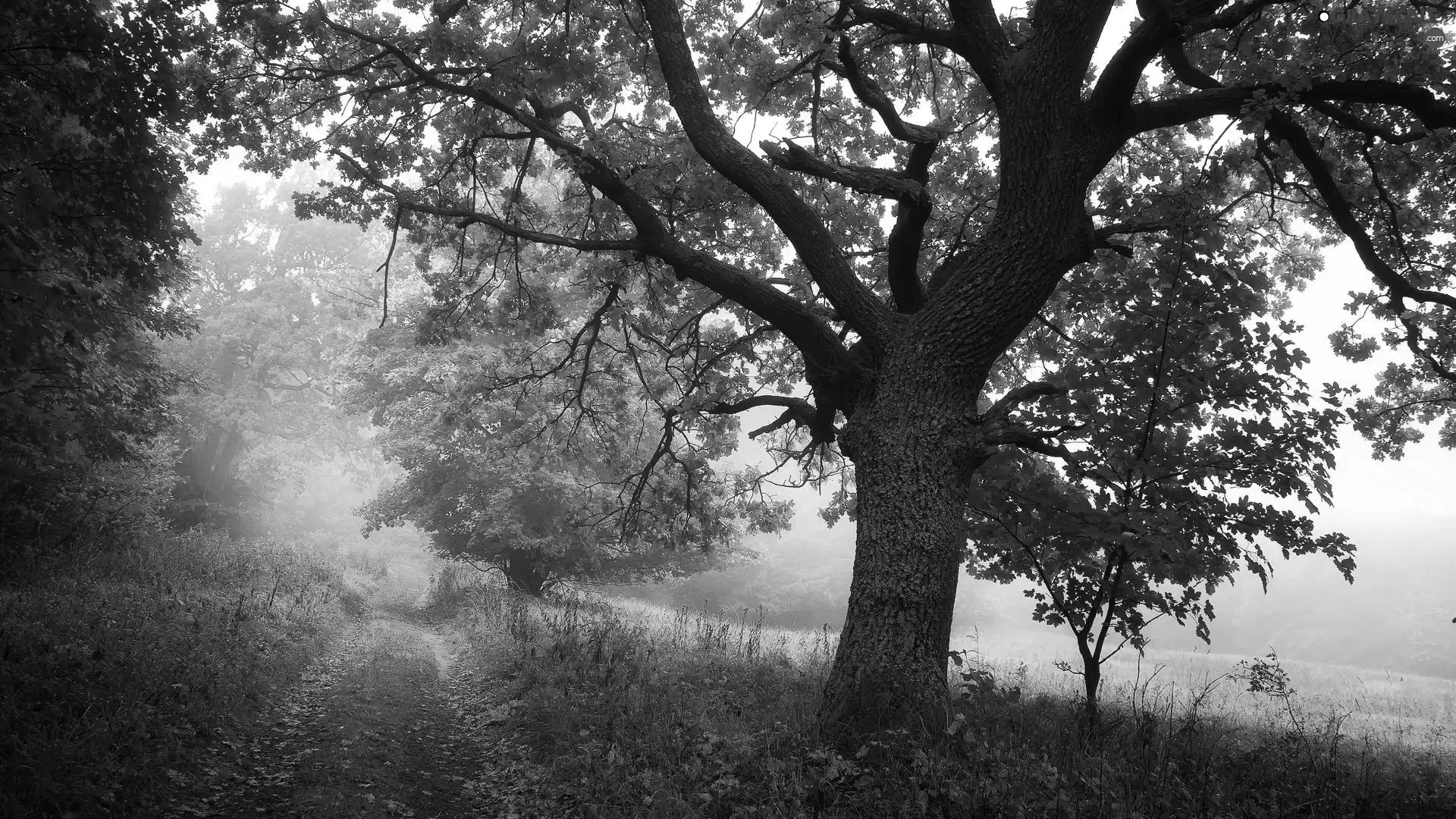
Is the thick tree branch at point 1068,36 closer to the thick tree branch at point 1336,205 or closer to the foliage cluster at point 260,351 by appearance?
the thick tree branch at point 1336,205

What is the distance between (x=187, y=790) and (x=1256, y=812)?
6.67 meters

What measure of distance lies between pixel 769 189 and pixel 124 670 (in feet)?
23.8

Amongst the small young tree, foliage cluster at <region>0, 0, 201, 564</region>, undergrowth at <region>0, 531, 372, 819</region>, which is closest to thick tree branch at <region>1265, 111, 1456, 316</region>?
the small young tree

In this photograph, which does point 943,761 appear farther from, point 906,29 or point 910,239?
point 906,29

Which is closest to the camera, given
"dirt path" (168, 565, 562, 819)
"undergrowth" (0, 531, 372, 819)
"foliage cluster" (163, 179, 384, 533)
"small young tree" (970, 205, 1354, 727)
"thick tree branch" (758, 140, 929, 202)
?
"undergrowth" (0, 531, 372, 819)

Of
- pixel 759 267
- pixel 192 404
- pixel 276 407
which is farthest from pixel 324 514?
pixel 759 267

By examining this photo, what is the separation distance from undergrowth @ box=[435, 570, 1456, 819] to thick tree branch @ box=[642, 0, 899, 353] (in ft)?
10.9

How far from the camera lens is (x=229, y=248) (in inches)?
1193

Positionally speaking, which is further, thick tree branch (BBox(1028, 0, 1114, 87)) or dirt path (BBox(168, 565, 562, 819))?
thick tree branch (BBox(1028, 0, 1114, 87))

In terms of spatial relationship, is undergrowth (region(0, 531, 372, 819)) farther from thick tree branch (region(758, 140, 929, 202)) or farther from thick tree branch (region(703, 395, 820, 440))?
thick tree branch (region(758, 140, 929, 202))

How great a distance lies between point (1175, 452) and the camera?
5348 millimetres

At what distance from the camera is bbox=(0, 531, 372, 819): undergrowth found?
13.0 feet

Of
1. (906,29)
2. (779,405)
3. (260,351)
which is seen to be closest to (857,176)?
(906,29)

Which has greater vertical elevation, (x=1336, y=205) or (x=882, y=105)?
(x=882, y=105)
